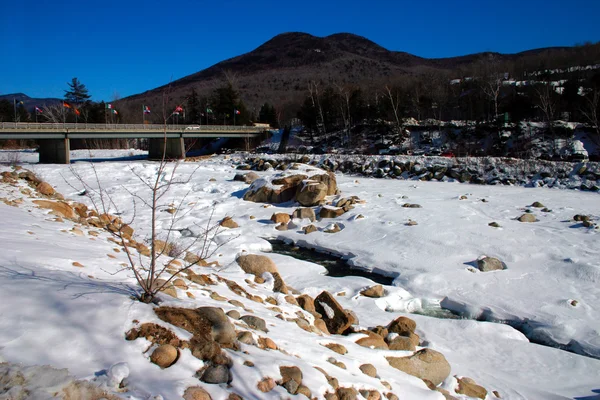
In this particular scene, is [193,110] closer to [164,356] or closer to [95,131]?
[95,131]

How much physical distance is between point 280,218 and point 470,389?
33.1ft

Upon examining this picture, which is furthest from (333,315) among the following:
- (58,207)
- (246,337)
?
(58,207)

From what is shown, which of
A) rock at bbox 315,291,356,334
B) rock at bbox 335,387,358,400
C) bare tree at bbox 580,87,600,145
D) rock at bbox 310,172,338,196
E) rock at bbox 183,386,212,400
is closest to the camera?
rock at bbox 183,386,212,400

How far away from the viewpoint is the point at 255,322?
15.5 ft

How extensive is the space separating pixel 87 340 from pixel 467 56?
216424 mm

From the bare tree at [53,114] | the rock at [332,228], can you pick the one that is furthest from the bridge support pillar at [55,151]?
the rock at [332,228]

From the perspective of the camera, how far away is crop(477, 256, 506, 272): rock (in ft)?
30.3

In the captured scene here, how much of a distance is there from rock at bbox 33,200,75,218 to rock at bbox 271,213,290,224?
6.14 meters

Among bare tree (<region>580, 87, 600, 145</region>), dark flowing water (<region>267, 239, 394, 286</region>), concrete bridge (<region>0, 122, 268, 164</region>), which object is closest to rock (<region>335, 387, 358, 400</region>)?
dark flowing water (<region>267, 239, 394, 286</region>)

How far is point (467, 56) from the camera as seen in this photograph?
193 meters

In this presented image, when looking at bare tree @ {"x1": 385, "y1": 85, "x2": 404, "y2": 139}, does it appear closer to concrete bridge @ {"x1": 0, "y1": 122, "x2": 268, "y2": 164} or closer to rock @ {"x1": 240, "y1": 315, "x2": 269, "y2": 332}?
concrete bridge @ {"x1": 0, "y1": 122, "x2": 268, "y2": 164}

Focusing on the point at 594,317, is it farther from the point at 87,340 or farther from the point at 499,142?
the point at 499,142

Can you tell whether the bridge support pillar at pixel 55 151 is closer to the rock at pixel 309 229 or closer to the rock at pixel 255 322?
the rock at pixel 309 229

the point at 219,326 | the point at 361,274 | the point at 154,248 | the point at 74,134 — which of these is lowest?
the point at 361,274
